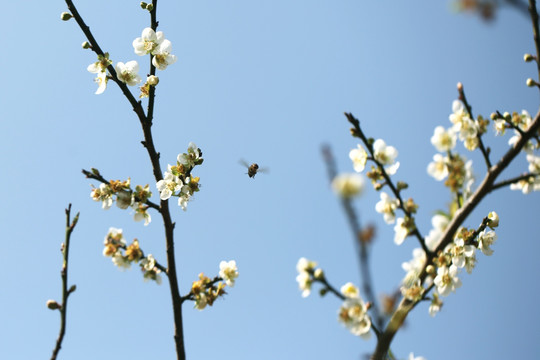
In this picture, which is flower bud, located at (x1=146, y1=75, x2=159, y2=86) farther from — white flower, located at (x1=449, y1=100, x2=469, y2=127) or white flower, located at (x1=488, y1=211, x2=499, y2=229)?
white flower, located at (x1=488, y1=211, x2=499, y2=229)

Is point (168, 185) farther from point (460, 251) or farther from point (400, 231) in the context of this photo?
point (460, 251)

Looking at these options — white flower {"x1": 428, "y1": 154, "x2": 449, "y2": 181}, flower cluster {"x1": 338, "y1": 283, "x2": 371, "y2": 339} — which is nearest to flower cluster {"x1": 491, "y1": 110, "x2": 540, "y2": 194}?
white flower {"x1": 428, "y1": 154, "x2": 449, "y2": 181}

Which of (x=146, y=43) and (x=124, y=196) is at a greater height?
(x=146, y=43)

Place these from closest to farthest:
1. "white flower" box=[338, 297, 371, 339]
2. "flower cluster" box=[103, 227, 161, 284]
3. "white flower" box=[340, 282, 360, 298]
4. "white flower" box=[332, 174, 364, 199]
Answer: "white flower" box=[332, 174, 364, 199] < "white flower" box=[338, 297, 371, 339] < "white flower" box=[340, 282, 360, 298] < "flower cluster" box=[103, 227, 161, 284]

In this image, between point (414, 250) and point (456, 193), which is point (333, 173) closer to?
point (456, 193)

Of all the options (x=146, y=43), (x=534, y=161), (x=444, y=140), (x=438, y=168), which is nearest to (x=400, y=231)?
(x=438, y=168)
